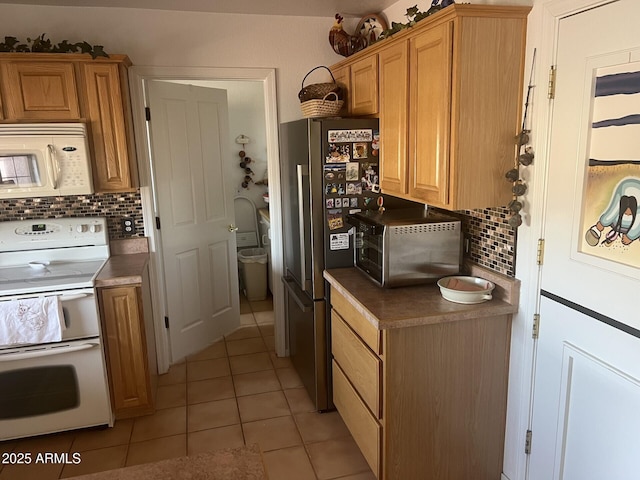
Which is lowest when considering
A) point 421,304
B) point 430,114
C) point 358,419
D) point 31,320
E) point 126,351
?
point 358,419

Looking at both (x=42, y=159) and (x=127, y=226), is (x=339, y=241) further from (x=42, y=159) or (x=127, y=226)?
(x=42, y=159)

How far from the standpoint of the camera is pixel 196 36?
301cm

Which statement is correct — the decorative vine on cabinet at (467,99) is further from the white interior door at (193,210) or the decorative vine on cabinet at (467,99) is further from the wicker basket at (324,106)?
the white interior door at (193,210)

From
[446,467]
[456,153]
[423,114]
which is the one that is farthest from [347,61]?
[446,467]

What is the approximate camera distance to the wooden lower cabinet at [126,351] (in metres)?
2.61

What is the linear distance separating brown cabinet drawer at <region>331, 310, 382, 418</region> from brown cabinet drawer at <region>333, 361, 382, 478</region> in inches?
2.2

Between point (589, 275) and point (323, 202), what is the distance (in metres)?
1.34

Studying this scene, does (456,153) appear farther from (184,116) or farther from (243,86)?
(243,86)

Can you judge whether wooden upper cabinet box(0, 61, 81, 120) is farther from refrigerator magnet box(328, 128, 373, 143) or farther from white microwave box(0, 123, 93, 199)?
refrigerator magnet box(328, 128, 373, 143)

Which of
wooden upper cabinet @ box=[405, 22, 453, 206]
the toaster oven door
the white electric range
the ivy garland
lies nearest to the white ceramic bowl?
the toaster oven door

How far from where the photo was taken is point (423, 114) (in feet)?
6.61

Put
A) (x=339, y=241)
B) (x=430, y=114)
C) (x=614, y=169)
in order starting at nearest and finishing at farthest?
(x=614, y=169) → (x=430, y=114) → (x=339, y=241)

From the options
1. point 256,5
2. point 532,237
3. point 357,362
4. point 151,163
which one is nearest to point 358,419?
point 357,362

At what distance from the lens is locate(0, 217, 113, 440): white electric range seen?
2449mm
